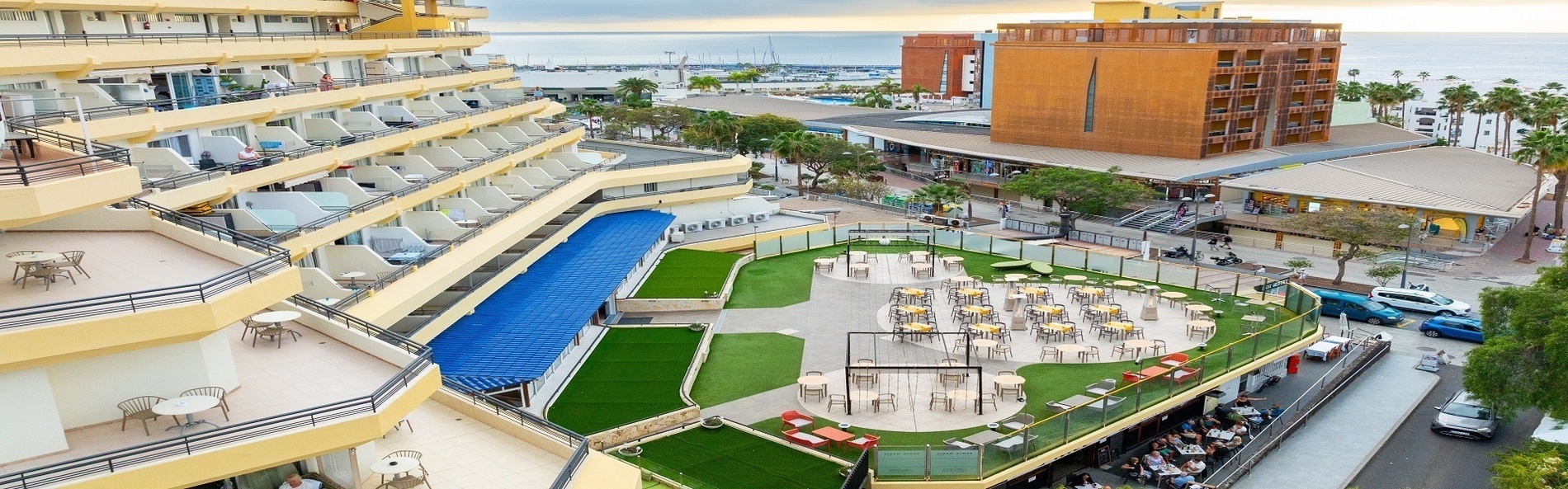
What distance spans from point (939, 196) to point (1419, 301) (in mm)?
27254

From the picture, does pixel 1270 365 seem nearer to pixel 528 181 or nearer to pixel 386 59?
pixel 528 181

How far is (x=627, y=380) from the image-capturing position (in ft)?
99.5

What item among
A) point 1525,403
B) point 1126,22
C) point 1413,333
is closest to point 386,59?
point 1525,403

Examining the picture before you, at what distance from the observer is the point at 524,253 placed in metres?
37.0

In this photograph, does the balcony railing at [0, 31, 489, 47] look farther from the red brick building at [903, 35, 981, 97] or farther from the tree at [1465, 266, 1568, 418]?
the red brick building at [903, 35, 981, 97]

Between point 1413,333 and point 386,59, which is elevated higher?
point 386,59

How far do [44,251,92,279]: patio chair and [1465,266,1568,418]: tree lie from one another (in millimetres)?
34149

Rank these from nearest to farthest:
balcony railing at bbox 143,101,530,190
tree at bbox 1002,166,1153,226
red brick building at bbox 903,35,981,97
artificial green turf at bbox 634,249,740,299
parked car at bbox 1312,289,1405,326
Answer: balcony railing at bbox 143,101,530,190 < artificial green turf at bbox 634,249,740,299 < parked car at bbox 1312,289,1405,326 < tree at bbox 1002,166,1153,226 < red brick building at bbox 903,35,981,97

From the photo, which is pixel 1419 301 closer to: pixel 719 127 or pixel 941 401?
pixel 941 401

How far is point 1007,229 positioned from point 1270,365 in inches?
1116

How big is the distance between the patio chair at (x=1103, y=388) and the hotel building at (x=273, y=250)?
16.5 m

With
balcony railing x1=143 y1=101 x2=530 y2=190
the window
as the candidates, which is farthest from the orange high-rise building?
the window

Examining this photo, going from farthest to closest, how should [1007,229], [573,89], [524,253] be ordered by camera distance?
[573,89], [1007,229], [524,253]

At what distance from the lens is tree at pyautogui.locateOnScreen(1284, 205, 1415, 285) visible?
49500mm
